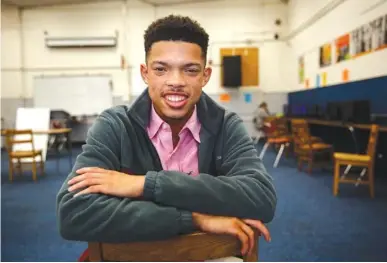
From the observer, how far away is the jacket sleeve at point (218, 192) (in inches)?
38.9

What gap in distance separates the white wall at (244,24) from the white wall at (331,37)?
1.32 feet

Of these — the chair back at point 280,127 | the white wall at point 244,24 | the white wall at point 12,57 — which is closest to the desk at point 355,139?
the chair back at point 280,127

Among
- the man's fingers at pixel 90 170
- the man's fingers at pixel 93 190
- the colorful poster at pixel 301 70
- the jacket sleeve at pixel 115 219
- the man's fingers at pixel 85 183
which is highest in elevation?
the colorful poster at pixel 301 70

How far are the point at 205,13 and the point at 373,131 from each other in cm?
690

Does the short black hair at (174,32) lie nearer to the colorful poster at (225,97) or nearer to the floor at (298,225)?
the floor at (298,225)

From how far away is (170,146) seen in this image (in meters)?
1.36

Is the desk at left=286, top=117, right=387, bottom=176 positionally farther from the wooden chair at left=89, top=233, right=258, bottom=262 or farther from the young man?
the wooden chair at left=89, top=233, right=258, bottom=262

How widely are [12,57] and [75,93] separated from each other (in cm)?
203

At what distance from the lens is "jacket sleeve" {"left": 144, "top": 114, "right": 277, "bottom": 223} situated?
0.99m


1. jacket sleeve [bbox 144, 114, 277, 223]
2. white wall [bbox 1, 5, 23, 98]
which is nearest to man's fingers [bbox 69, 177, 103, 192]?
jacket sleeve [bbox 144, 114, 277, 223]

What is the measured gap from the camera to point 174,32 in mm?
1172

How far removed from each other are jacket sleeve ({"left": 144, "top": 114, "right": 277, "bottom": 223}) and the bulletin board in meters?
8.80

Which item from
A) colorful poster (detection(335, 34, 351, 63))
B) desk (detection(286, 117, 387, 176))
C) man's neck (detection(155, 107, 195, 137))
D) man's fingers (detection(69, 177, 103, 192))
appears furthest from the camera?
colorful poster (detection(335, 34, 351, 63))

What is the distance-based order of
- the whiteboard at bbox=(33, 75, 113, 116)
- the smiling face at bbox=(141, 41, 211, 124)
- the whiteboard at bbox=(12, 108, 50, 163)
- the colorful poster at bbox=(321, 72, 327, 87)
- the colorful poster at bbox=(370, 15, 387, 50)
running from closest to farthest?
the smiling face at bbox=(141, 41, 211, 124)
the colorful poster at bbox=(370, 15, 387, 50)
the whiteboard at bbox=(12, 108, 50, 163)
the colorful poster at bbox=(321, 72, 327, 87)
the whiteboard at bbox=(33, 75, 113, 116)
